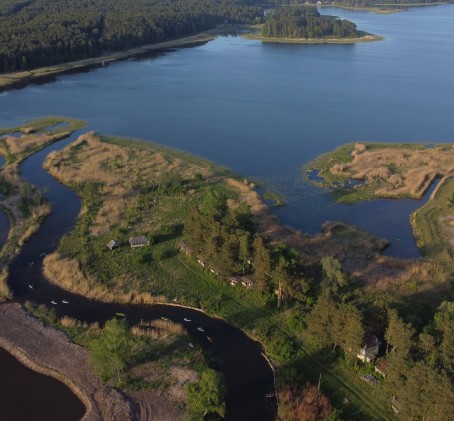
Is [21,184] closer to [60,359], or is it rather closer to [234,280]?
[60,359]

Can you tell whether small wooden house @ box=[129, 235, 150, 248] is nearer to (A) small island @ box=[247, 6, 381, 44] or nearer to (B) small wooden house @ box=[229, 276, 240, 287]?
(B) small wooden house @ box=[229, 276, 240, 287]

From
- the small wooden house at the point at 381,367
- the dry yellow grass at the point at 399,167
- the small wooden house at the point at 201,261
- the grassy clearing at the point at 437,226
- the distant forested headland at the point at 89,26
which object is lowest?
the grassy clearing at the point at 437,226

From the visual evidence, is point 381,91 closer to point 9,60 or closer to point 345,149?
point 345,149

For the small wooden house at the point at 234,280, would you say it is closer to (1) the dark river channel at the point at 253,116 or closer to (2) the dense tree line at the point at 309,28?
(1) the dark river channel at the point at 253,116

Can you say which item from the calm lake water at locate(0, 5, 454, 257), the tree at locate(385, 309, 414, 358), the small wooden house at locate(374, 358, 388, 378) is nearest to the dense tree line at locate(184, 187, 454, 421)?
Result: the tree at locate(385, 309, 414, 358)

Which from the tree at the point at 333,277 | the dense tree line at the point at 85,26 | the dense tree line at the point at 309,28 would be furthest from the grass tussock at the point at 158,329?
the dense tree line at the point at 309,28

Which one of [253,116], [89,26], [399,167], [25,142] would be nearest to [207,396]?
[399,167]
